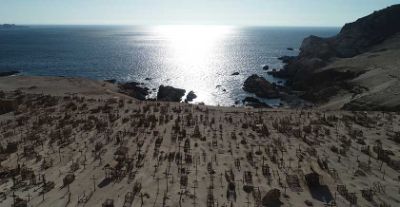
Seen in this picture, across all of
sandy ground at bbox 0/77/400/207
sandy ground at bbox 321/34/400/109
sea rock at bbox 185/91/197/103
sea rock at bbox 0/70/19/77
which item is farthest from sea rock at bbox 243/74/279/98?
sea rock at bbox 0/70/19/77

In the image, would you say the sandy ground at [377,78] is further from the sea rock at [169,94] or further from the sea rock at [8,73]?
the sea rock at [8,73]

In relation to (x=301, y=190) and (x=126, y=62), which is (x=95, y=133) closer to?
(x=301, y=190)

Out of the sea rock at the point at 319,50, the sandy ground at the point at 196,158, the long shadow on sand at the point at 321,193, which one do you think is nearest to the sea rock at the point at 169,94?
the sandy ground at the point at 196,158

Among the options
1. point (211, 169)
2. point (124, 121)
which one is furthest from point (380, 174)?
point (124, 121)

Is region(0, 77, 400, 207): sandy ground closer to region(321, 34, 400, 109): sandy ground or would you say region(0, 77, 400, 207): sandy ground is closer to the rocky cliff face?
region(321, 34, 400, 109): sandy ground

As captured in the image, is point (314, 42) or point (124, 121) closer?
point (124, 121)

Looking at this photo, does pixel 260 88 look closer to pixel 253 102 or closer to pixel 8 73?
pixel 253 102
